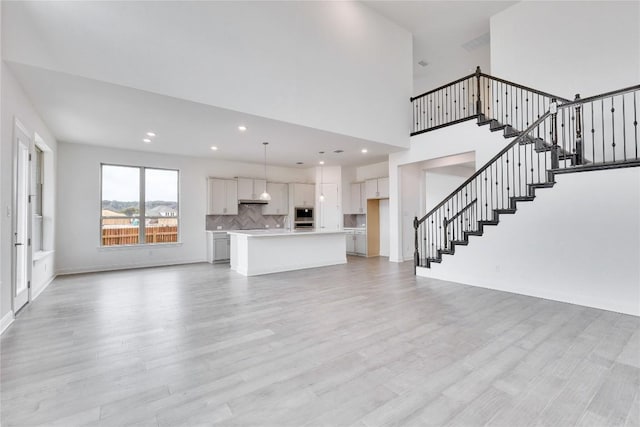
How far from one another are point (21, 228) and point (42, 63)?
93.2 inches

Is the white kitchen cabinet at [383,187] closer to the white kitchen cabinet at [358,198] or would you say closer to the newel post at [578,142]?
the white kitchen cabinet at [358,198]

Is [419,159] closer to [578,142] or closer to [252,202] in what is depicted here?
[578,142]

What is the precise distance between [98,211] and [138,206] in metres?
0.87

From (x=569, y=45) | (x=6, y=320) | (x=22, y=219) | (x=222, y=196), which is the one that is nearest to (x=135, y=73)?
(x=22, y=219)

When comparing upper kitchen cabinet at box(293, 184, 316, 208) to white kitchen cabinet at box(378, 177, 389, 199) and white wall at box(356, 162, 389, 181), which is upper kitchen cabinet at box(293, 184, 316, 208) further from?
white kitchen cabinet at box(378, 177, 389, 199)

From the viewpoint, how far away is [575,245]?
168 inches

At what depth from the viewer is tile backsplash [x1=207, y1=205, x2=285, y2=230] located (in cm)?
895

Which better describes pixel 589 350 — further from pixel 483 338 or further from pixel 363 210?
pixel 363 210

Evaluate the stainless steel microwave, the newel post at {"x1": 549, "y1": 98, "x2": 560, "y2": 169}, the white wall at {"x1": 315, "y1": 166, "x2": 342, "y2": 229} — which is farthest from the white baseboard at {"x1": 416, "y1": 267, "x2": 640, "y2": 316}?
the stainless steel microwave

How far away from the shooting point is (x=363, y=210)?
976cm

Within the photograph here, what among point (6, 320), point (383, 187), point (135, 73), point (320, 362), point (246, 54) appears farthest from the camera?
point (383, 187)

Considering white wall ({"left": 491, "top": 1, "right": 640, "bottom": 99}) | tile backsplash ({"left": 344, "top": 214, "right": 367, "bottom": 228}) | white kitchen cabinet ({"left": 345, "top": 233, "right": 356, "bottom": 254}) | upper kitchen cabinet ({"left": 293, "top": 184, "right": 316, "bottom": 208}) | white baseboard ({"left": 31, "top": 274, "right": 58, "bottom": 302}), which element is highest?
white wall ({"left": 491, "top": 1, "right": 640, "bottom": 99})

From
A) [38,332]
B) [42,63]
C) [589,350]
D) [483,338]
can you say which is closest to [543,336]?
[589,350]

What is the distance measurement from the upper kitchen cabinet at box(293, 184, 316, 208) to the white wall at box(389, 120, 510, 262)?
125 inches
